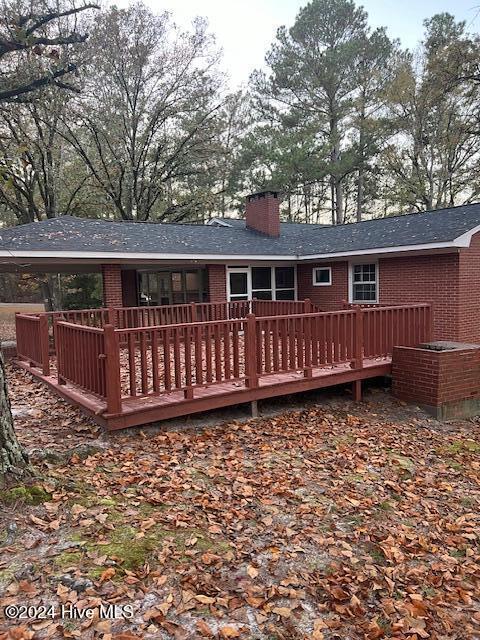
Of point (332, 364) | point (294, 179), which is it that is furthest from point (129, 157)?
point (332, 364)

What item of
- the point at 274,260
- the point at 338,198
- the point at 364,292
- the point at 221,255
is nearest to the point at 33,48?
the point at 221,255

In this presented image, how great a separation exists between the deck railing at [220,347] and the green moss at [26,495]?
1470 mm

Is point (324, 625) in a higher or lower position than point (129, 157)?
lower

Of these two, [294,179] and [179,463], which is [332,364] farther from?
[294,179]

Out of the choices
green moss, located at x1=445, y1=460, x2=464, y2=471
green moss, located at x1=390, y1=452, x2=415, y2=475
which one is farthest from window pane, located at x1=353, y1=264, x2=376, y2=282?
green moss, located at x1=390, y1=452, x2=415, y2=475

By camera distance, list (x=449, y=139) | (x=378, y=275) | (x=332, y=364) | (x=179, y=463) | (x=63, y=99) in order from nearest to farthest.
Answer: (x=179, y=463) < (x=332, y=364) < (x=378, y=275) < (x=63, y=99) < (x=449, y=139)

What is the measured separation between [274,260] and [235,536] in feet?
38.9

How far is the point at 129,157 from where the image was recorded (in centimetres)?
2320

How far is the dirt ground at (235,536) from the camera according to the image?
268cm

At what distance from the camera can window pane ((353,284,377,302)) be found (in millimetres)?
13414

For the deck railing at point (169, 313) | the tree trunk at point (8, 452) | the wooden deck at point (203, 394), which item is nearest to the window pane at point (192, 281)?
the deck railing at point (169, 313)

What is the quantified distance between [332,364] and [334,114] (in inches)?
920

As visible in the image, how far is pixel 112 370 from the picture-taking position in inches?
199

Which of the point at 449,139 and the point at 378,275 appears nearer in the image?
the point at 378,275
